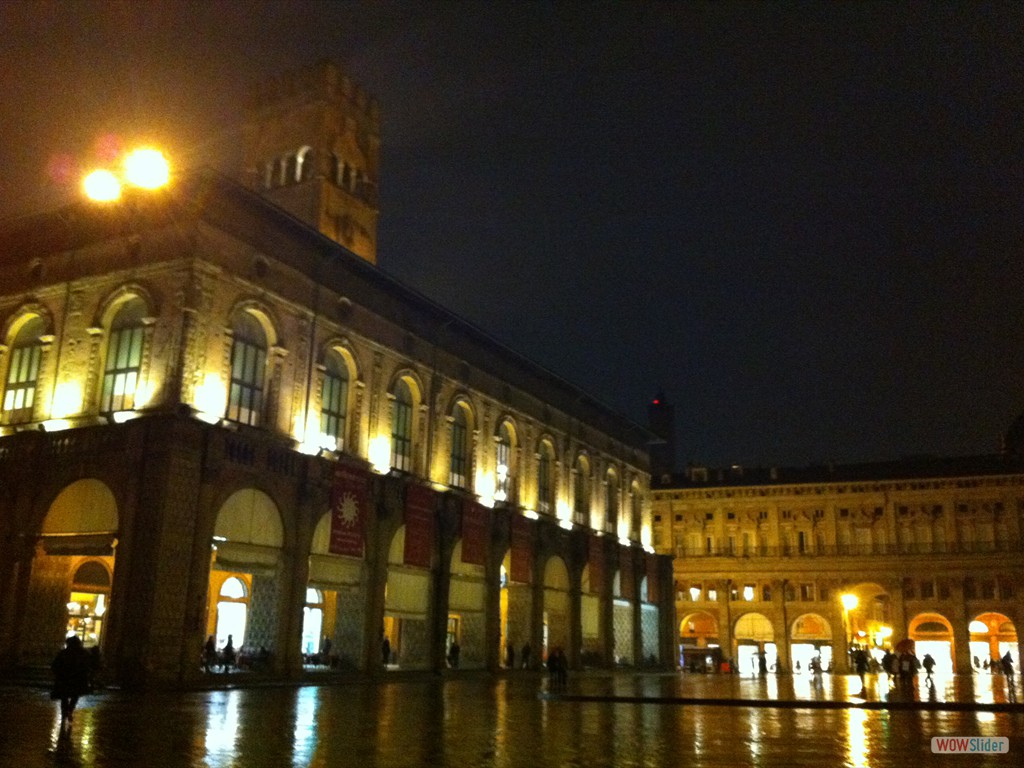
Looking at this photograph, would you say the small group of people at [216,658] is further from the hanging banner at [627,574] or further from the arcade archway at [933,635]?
the arcade archway at [933,635]

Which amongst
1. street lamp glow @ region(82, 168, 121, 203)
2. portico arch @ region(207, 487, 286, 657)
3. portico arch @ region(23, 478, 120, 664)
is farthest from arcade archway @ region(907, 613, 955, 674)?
street lamp glow @ region(82, 168, 121, 203)

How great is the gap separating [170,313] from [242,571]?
A: 8.10 m

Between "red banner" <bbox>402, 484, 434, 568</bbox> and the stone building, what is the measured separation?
0.11m

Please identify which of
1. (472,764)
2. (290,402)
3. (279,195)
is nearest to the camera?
(472,764)

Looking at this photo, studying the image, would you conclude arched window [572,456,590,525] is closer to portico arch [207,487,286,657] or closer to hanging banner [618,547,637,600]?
hanging banner [618,547,637,600]

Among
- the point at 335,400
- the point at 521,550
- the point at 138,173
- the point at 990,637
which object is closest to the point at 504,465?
the point at 521,550

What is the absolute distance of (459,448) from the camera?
140 feet

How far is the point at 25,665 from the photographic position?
2855cm

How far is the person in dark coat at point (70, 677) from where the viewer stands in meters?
14.4

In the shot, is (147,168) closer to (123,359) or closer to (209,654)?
(123,359)

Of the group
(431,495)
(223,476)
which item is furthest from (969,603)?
(223,476)

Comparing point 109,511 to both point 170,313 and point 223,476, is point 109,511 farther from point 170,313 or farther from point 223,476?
point 170,313

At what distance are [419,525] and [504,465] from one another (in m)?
10.1

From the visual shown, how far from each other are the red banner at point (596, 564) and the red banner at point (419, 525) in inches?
638
